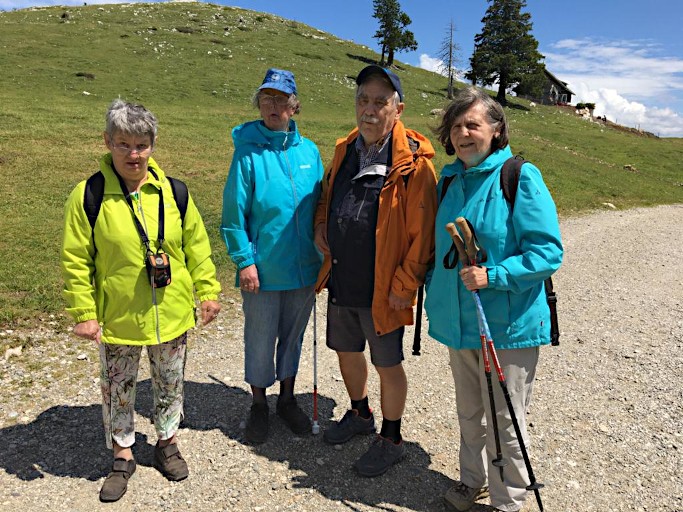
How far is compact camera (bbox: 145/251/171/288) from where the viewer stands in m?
3.54

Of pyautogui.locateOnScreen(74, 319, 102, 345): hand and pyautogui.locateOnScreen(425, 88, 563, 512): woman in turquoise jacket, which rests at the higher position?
pyautogui.locateOnScreen(425, 88, 563, 512): woman in turquoise jacket

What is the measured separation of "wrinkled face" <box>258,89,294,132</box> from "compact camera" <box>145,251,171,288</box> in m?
1.32

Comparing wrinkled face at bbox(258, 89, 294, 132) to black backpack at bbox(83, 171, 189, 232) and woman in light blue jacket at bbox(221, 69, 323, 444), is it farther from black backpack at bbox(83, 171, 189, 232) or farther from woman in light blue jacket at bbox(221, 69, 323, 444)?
black backpack at bbox(83, 171, 189, 232)

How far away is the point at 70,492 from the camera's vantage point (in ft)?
12.3

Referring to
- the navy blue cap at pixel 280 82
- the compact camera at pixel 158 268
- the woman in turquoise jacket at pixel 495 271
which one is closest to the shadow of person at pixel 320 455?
the woman in turquoise jacket at pixel 495 271

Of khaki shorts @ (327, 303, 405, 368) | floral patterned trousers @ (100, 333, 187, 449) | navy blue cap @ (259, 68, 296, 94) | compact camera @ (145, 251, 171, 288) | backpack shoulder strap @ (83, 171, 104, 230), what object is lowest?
floral patterned trousers @ (100, 333, 187, 449)

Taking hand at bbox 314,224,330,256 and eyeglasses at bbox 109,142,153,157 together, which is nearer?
eyeglasses at bbox 109,142,153,157

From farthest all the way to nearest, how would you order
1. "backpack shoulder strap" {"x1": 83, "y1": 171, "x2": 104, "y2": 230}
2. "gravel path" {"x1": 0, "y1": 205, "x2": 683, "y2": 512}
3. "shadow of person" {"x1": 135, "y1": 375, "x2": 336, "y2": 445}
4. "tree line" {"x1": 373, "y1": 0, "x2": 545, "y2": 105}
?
"tree line" {"x1": 373, "y1": 0, "x2": 545, "y2": 105}
"shadow of person" {"x1": 135, "y1": 375, "x2": 336, "y2": 445}
"gravel path" {"x1": 0, "y1": 205, "x2": 683, "y2": 512}
"backpack shoulder strap" {"x1": 83, "y1": 171, "x2": 104, "y2": 230}

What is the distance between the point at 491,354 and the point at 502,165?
1128mm

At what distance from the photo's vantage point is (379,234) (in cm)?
362

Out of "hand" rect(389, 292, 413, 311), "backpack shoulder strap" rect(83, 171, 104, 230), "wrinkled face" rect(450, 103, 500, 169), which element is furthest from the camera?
"hand" rect(389, 292, 413, 311)

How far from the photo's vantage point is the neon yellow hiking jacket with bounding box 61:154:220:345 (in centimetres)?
340

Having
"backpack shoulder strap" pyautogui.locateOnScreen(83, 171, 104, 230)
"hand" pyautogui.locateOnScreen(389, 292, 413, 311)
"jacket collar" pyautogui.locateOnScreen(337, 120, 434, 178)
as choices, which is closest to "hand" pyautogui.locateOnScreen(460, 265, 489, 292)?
"hand" pyautogui.locateOnScreen(389, 292, 413, 311)

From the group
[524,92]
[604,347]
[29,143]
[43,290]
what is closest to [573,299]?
[604,347]
